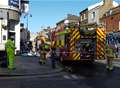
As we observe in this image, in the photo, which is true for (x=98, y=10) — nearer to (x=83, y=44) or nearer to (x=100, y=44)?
(x=100, y=44)

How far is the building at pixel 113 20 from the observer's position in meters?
64.6

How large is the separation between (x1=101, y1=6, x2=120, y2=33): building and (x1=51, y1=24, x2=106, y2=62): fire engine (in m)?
35.1

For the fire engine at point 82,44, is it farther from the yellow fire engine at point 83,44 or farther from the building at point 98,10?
the building at point 98,10

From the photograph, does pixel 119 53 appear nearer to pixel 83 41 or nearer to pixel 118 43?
pixel 118 43

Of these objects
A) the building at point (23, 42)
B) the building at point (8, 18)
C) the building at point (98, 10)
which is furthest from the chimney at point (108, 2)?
the building at point (8, 18)

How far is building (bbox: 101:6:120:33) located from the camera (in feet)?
212

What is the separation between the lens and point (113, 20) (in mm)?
67125

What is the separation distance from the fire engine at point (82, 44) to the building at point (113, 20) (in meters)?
35.1

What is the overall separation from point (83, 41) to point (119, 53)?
25201 mm

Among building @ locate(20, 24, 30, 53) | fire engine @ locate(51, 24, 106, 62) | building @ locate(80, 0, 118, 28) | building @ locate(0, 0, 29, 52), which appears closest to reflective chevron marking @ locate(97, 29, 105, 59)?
fire engine @ locate(51, 24, 106, 62)

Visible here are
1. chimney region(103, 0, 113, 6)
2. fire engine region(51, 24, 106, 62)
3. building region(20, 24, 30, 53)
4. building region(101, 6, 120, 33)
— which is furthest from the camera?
chimney region(103, 0, 113, 6)

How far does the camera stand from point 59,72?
23297 mm

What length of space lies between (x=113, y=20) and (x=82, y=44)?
3943cm

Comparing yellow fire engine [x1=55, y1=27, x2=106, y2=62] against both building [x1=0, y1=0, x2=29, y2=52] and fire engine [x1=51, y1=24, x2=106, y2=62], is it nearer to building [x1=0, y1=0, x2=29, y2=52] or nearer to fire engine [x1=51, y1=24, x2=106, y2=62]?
fire engine [x1=51, y1=24, x2=106, y2=62]
